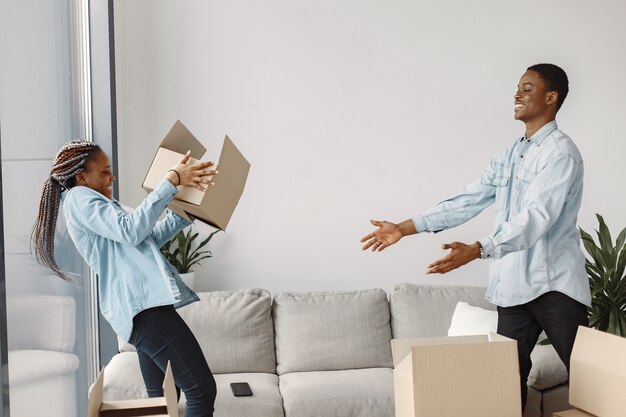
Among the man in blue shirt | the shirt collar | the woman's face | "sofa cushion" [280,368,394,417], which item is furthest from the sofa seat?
the shirt collar

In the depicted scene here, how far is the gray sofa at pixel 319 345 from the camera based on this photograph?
10.8 ft

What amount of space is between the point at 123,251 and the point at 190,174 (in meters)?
0.35

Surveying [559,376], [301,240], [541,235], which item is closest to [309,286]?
[301,240]

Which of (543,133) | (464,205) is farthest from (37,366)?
(543,133)

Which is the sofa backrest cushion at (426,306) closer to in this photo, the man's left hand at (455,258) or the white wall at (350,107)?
the white wall at (350,107)

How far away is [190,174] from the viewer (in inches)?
97.8

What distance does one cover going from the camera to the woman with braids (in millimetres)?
2463

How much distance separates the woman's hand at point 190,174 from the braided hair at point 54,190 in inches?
12.1

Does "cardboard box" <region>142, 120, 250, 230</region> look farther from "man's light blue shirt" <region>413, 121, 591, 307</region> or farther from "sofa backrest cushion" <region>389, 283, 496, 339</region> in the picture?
"sofa backrest cushion" <region>389, 283, 496, 339</region>

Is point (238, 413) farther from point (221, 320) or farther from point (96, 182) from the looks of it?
point (96, 182)

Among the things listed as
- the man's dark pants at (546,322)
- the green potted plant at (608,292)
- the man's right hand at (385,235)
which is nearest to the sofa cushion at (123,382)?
the man's right hand at (385,235)

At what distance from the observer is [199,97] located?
13.8 feet

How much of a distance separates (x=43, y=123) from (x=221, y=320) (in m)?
1.28

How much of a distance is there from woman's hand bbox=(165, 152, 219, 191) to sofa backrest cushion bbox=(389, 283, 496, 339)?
5.35 feet
